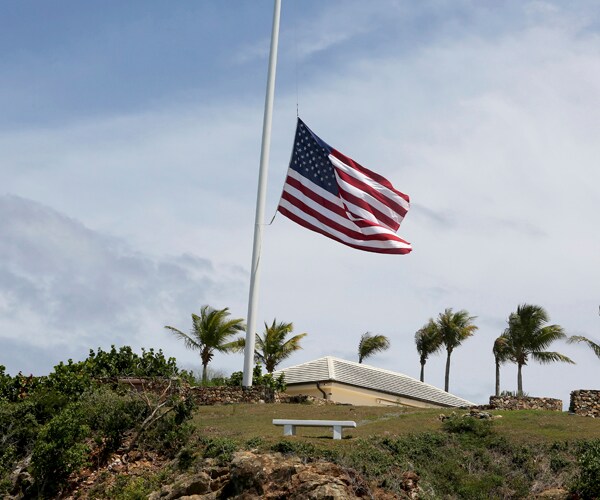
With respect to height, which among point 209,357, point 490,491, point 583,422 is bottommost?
point 490,491

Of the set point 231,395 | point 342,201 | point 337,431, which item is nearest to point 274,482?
point 337,431

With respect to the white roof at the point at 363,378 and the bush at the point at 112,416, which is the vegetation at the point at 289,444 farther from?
the white roof at the point at 363,378

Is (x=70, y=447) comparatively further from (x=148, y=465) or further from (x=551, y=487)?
(x=551, y=487)

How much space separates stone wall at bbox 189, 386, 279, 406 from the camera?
38250mm

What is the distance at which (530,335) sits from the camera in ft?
210

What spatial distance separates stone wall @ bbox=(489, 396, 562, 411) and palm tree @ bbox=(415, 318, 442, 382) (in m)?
32.8

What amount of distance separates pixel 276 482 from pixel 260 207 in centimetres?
1751

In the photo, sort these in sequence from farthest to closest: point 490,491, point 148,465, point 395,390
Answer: point 395,390 → point 148,465 → point 490,491

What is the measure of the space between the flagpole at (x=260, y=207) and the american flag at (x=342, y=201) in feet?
10.8

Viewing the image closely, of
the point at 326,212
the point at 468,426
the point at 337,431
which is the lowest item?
the point at 337,431

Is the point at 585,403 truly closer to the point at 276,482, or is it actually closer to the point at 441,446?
the point at 441,446

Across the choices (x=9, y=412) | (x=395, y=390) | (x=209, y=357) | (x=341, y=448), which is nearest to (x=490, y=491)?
(x=341, y=448)

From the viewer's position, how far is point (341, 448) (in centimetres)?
2709

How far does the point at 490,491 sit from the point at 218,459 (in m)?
7.64
